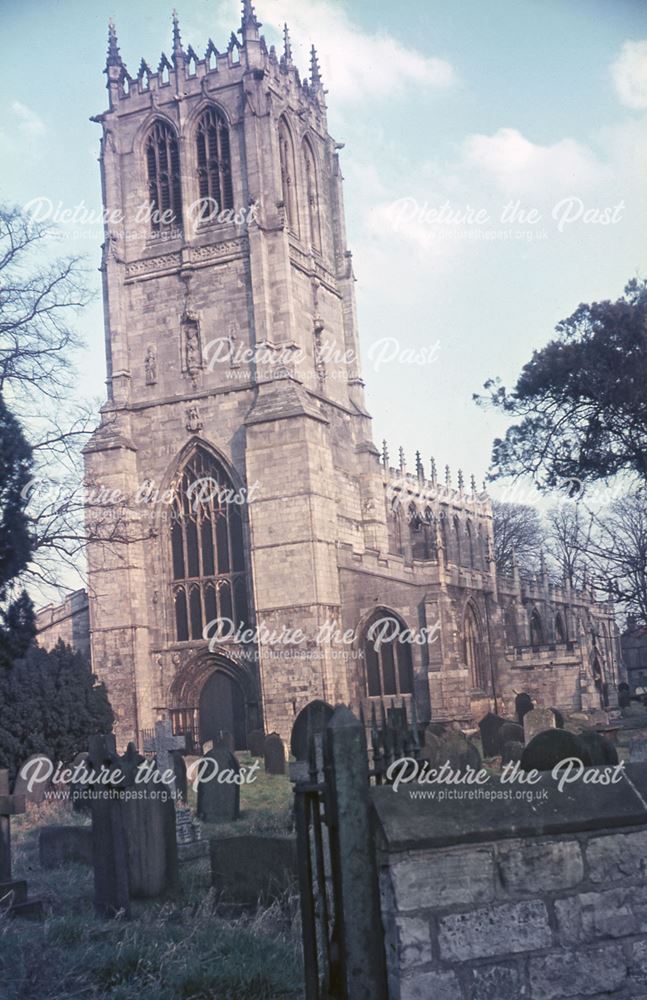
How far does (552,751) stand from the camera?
5.81m

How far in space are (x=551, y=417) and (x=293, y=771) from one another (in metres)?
14.5

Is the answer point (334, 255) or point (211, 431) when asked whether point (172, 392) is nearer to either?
point (211, 431)

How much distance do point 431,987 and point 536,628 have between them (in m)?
39.0

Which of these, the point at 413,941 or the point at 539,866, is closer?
the point at 413,941

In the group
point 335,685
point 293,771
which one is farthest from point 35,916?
point 335,685

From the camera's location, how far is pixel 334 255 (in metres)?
37.5

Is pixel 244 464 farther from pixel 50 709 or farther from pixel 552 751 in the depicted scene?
pixel 552 751

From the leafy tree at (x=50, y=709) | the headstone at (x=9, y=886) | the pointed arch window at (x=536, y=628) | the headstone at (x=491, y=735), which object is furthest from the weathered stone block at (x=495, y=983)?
the pointed arch window at (x=536, y=628)

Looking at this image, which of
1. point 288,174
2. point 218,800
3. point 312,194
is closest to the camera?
point 218,800

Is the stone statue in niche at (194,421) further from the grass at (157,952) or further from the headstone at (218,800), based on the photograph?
the grass at (157,952)

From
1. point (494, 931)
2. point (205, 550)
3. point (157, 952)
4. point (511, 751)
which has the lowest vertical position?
point (157, 952)

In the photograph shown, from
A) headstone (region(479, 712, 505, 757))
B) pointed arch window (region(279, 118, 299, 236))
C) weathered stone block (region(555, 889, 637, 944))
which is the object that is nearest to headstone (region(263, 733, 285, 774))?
headstone (region(479, 712, 505, 757))

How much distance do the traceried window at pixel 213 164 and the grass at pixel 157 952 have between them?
2785cm

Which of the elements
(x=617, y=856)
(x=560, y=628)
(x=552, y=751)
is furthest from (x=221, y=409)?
(x=617, y=856)
